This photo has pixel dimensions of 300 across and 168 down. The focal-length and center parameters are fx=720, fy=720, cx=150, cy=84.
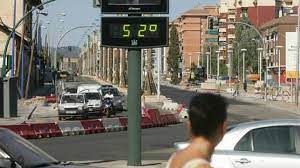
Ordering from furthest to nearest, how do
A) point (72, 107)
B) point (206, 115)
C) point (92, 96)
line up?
1. point (92, 96)
2. point (72, 107)
3. point (206, 115)

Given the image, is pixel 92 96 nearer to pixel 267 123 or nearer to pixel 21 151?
pixel 267 123

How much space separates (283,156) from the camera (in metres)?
9.09

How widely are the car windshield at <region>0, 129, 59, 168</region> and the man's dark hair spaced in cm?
452

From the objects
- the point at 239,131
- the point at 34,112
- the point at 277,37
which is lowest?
the point at 34,112

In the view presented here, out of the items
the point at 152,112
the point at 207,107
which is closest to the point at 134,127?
the point at 207,107

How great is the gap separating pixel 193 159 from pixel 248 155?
5.38 meters

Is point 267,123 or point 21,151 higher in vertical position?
point 267,123

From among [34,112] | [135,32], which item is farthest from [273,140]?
[34,112]

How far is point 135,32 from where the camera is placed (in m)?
16.1

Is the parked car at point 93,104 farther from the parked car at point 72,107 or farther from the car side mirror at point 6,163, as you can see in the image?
the car side mirror at point 6,163

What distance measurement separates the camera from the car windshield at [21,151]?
8.41 m

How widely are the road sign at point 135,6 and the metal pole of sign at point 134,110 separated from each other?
3.12 feet

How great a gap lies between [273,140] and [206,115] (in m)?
5.42

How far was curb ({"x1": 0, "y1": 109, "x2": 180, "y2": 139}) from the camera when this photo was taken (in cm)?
2822
